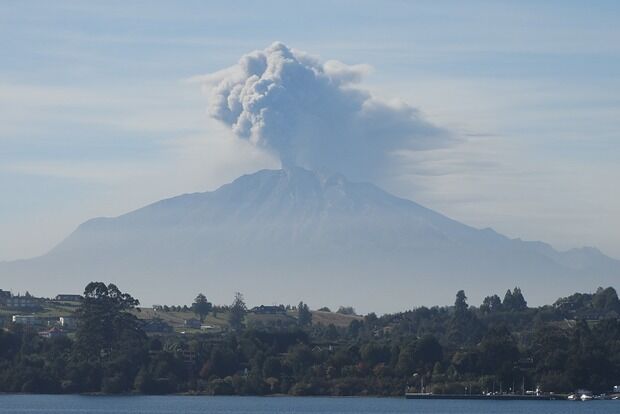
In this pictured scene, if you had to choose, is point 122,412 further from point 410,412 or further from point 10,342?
point 10,342

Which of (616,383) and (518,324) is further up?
(518,324)

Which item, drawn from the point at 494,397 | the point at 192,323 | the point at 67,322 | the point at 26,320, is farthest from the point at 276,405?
the point at 192,323

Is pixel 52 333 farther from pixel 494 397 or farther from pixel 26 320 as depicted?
pixel 494 397

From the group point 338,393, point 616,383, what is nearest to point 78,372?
point 338,393

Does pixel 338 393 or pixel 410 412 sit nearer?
pixel 410 412

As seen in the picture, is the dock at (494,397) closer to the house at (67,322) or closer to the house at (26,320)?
the house at (67,322)

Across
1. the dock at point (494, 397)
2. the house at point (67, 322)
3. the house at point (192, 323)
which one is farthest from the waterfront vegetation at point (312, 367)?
the house at point (192, 323)

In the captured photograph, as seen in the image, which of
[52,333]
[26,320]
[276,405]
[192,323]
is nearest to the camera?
[276,405]

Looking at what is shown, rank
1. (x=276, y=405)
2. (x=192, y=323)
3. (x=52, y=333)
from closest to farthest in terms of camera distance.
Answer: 1. (x=276, y=405)
2. (x=52, y=333)
3. (x=192, y=323)

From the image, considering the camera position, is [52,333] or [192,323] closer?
[52,333]
